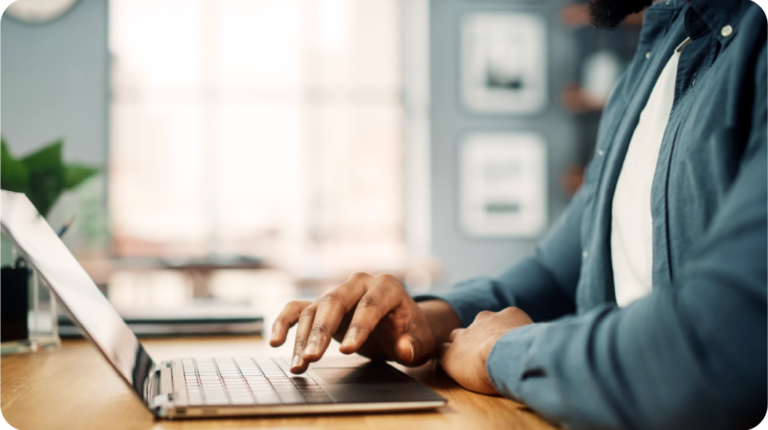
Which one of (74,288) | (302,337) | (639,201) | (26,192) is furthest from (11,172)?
(639,201)

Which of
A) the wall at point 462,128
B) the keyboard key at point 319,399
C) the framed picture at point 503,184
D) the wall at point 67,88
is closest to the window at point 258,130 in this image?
the wall at point 67,88

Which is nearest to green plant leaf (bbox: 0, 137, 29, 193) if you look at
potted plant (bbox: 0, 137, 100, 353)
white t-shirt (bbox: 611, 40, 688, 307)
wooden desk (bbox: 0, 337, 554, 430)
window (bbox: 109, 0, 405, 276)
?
potted plant (bbox: 0, 137, 100, 353)

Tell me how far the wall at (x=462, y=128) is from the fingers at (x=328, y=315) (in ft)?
11.8

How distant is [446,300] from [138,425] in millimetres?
477

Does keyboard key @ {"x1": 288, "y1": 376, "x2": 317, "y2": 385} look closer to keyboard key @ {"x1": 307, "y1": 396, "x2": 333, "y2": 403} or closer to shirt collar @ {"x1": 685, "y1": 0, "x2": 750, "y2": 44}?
keyboard key @ {"x1": 307, "y1": 396, "x2": 333, "y2": 403}

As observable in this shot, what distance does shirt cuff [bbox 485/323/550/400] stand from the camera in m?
0.48

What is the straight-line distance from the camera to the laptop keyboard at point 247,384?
1.58 ft

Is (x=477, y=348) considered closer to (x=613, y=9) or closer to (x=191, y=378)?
(x=191, y=378)

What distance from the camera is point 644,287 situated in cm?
77

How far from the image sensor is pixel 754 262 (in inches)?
14.2

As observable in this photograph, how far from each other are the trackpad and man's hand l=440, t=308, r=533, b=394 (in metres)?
0.06

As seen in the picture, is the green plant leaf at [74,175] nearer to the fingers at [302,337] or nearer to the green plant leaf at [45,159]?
the green plant leaf at [45,159]

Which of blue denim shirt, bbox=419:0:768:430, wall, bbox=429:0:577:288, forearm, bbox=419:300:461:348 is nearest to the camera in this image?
blue denim shirt, bbox=419:0:768:430

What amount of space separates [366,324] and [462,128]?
383cm
